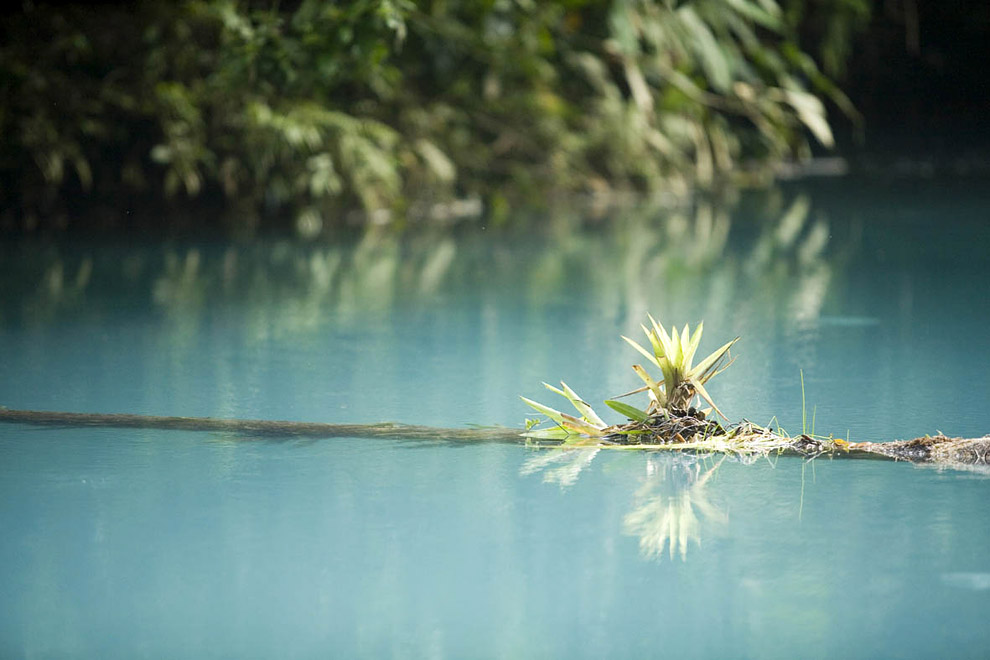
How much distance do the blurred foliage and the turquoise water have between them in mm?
1434

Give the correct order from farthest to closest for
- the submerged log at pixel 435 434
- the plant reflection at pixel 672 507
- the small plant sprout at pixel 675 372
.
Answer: the small plant sprout at pixel 675 372 < the submerged log at pixel 435 434 < the plant reflection at pixel 672 507

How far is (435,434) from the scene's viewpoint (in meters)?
2.31

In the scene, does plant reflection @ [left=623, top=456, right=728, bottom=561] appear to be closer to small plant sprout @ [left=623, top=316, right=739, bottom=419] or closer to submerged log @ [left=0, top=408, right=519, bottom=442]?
small plant sprout @ [left=623, top=316, right=739, bottom=419]

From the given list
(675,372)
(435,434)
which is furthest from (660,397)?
(435,434)

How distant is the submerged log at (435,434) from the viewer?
212 centimetres

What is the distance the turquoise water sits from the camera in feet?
4.87

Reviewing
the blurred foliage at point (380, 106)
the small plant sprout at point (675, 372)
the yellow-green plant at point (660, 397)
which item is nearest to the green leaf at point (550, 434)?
the yellow-green plant at point (660, 397)

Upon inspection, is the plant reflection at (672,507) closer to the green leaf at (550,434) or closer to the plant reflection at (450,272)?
the green leaf at (550,434)

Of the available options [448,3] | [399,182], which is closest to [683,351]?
[399,182]

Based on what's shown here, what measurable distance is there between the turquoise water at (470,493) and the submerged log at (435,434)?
5cm

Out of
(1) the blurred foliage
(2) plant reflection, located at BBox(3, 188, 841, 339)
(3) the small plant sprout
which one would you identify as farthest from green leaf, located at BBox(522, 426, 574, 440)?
(1) the blurred foliage

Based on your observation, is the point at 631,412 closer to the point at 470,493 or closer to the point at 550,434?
the point at 550,434

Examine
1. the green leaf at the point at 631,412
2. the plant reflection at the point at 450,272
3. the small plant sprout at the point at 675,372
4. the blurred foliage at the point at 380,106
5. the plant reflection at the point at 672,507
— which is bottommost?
the plant reflection at the point at 672,507

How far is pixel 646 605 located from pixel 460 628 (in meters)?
0.23
